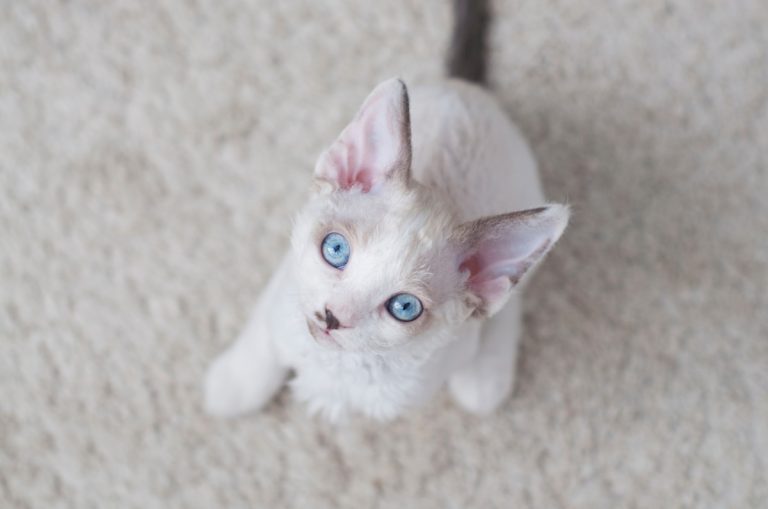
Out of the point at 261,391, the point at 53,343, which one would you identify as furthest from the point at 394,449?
the point at 53,343

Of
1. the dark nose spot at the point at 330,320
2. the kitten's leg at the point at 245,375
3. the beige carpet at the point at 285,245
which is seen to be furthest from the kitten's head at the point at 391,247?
the beige carpet at the point at 285,245

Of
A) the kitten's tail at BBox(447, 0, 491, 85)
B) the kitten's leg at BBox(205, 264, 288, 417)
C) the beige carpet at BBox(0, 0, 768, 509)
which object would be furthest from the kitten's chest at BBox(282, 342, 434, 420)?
the kitten's tail at BBox(447, 0, 491, 85)

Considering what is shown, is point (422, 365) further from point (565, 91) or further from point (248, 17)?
point (248, 17)

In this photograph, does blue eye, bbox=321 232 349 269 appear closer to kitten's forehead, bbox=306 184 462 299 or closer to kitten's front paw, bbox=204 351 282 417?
kitten's forehead, bbox=306 184 462 299

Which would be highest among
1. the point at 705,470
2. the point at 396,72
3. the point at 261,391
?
the point at 396,72

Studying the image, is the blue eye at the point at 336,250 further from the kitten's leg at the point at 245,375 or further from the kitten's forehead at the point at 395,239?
the kitten's leg at the point at 245,375

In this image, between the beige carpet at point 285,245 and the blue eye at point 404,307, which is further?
the beige carpet at point 285,245

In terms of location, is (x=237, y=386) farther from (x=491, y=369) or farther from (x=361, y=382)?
(x=491, y=369)

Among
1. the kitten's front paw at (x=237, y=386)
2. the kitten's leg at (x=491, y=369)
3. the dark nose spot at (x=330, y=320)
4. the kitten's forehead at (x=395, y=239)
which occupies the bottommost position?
the kitten's leg at (x=491, y=369)
